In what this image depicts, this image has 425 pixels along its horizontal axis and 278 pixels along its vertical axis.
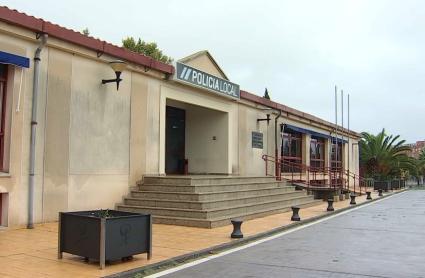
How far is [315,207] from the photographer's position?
19188mm

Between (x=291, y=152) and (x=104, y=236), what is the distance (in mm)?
21186

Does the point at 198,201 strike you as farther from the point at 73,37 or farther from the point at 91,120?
the point at 73,37

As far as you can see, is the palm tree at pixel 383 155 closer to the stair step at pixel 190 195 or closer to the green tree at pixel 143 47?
the green tree at pixel 143 47

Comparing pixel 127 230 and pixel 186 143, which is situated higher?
pixel 186 143

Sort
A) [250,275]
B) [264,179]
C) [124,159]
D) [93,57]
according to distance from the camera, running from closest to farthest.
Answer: [250,275] → [93,57] → [124,159] → [264,179]

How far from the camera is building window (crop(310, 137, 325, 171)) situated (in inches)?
1219

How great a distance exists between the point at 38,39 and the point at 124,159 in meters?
4.35

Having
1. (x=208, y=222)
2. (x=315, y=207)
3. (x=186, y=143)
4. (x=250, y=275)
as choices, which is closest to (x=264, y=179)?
(x=315, y=207)

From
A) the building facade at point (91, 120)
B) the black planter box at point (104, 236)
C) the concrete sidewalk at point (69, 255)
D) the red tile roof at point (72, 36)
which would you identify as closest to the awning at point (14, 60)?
the building facade at point (91, 120)

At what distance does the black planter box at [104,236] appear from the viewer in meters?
7.39

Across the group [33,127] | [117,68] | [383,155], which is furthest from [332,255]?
[383,155]

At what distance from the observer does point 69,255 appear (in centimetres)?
833

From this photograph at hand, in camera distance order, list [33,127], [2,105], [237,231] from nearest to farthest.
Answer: [237,231] → [2,105] → [33,127]

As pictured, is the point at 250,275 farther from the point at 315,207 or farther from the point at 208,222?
the point at 315,207
